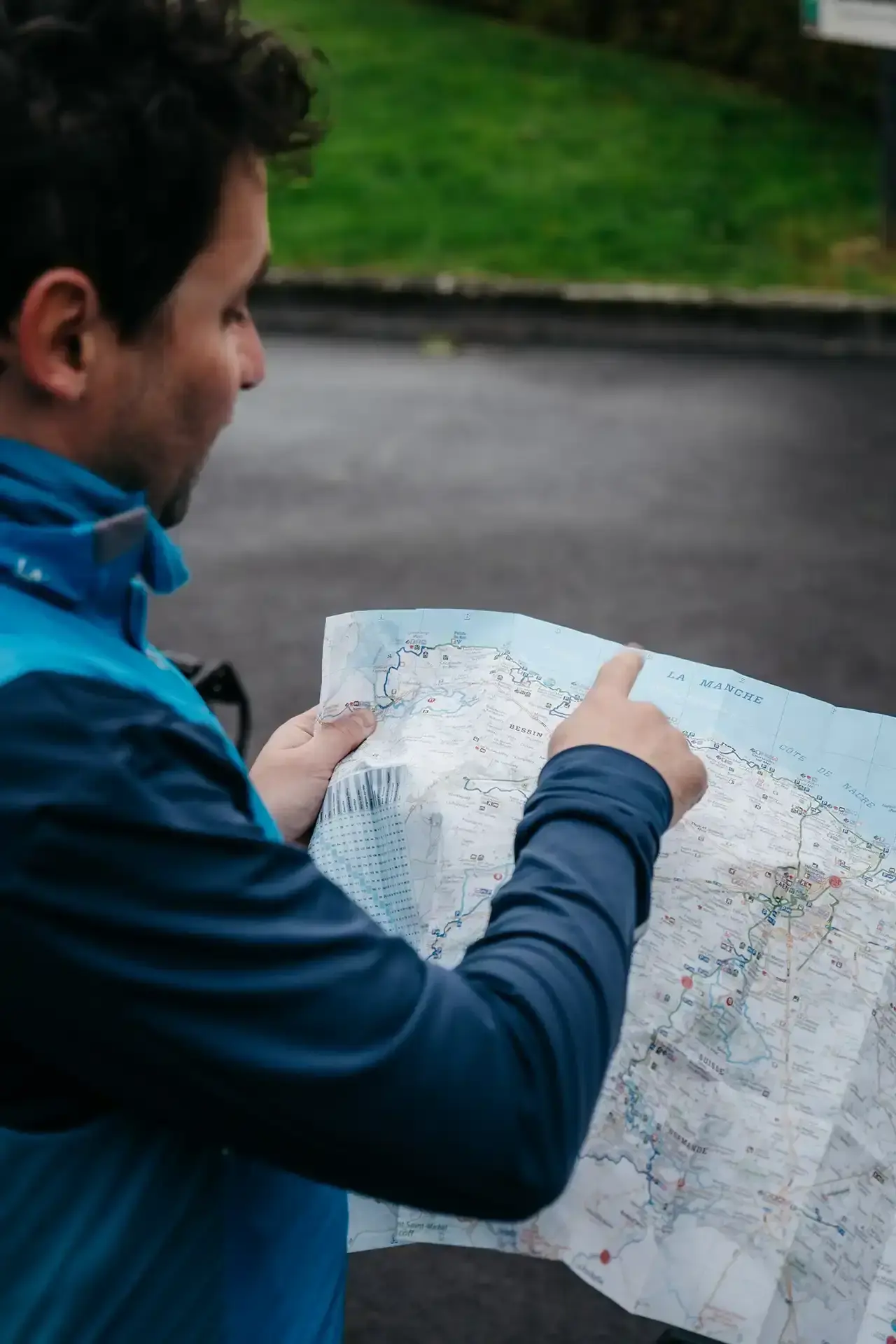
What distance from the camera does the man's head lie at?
3.05ft

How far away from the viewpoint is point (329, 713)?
57.6 inches

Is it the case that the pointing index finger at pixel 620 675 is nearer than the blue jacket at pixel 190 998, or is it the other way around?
the blue jacket at pixel 190 998

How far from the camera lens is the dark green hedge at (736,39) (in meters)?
10.9

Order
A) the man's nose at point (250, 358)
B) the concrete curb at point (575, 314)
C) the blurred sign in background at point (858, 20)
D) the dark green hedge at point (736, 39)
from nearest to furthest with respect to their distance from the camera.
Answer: the man's nose at point (250, 358) → the blurred sign in background at point (858, 20) → the concrete curb at point (575, 314) → the dark green hedge at point (736, 39)

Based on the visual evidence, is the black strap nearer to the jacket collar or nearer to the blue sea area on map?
the blue sea area on map

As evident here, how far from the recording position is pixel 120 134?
937 mm

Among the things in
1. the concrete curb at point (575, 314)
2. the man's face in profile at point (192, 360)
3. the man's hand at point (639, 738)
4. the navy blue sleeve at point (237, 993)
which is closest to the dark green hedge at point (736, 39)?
the concrete curb at point (575, 314)

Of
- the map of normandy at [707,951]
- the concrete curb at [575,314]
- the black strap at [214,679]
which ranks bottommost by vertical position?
the concrete curb at [575,314]

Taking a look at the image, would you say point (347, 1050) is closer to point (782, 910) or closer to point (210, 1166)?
point (210, 1166)

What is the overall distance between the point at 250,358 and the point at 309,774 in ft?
1.44

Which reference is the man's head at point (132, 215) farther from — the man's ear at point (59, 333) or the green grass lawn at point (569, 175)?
the green grass lawn at point (569, 175)

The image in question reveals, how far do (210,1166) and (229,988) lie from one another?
0.19 m

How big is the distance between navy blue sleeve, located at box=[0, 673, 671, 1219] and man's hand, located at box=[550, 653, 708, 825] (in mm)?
210

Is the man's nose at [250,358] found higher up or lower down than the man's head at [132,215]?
lower down
